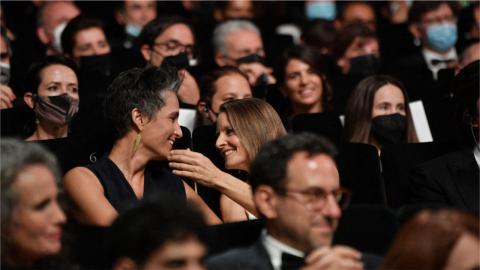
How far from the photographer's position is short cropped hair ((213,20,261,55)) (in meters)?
6.95

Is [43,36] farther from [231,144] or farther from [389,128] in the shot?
[231,144]

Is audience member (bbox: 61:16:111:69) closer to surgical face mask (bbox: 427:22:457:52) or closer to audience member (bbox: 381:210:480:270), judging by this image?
surgical face mask (bbox: 427:22:457:52)

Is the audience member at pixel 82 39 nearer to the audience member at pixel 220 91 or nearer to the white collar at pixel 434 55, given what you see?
the audience member at pixel 220 91

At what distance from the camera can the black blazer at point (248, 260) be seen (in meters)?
3.17

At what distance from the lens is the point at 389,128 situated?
5.40 metres

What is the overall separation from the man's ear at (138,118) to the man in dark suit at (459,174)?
3.49ft

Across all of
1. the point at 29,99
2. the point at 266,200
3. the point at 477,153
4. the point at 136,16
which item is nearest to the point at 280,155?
the point at 266,200

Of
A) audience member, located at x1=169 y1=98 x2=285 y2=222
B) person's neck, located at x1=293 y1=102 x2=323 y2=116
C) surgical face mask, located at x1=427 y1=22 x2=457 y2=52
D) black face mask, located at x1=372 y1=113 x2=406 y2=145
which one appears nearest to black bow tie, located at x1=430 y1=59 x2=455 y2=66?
surgical face mask, located at x1=427 y1=22 x2=457 y2=52

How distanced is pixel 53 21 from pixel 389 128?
2930 mm

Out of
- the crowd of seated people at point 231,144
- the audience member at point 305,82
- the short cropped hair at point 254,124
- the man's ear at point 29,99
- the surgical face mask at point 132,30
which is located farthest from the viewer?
the surgical face mask at point 132,30

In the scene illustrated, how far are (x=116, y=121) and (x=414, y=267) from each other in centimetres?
171

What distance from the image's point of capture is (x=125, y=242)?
278cm

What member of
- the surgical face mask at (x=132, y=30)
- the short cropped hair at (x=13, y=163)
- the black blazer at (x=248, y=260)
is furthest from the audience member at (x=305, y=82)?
the short cropped hair at (x=13, y=163)

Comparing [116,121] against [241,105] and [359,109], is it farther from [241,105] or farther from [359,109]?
[359,109]
